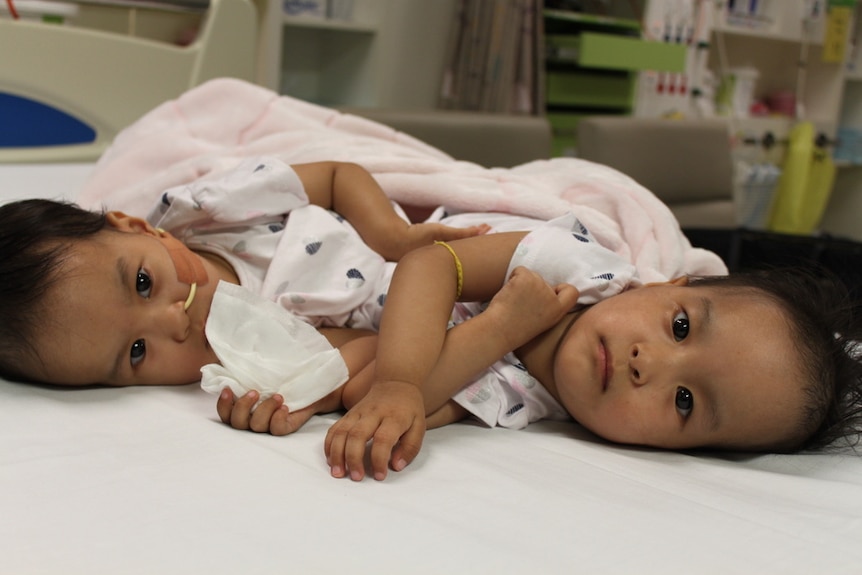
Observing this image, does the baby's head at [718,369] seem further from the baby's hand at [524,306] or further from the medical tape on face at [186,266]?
the medical tape on face at [186,266]

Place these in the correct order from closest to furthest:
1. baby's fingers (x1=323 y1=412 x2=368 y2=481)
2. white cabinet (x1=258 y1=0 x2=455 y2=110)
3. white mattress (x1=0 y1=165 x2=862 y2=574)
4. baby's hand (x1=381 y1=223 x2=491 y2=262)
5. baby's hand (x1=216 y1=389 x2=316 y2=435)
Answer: white mattress (x1=0 y1=165 x2=862 y2=574) < baby's fingers (x1=323 y1=412 x2=368 y2=481) < baby's hand (x1=216 y1=389 x2=316 y2=435) < baby's hand (x1=381 y1=223 x2=491 y2=262) < white cabinet (x1=258 y1=0 x2=455 y2=110)

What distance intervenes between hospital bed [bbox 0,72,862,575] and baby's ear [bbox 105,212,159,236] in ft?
0.75

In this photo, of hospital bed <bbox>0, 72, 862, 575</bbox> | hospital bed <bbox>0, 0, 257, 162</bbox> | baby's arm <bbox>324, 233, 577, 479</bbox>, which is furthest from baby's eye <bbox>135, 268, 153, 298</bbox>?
hospital bed <bbox>0, 0, 257, 162</bbox>

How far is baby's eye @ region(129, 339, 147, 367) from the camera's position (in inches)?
37.5

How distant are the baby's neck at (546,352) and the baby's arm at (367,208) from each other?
0.69 feet

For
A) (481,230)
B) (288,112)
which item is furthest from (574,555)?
(288,112)

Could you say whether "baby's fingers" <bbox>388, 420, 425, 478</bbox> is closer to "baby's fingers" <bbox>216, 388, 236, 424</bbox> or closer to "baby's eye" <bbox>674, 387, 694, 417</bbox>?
"baby's fingers" <bbox>216, 388, 236, 424</bbox>

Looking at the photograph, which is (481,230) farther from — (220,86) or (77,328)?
(220,86)

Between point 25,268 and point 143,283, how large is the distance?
130 millimetres

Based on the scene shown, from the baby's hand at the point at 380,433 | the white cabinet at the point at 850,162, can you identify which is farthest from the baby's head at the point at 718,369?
the white cabinet at the point at 850,162

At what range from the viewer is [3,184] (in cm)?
165

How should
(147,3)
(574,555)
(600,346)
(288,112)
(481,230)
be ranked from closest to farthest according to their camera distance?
1. (574,555)
2. (600,346)
3. (481,230)
4. (288,112)
5. (147,3)

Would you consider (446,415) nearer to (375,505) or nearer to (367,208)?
(375,505)

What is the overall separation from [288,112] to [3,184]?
58 cm
